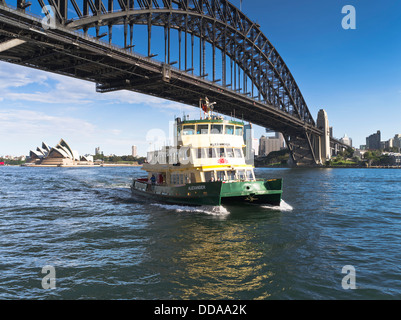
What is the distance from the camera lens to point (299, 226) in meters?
16.5

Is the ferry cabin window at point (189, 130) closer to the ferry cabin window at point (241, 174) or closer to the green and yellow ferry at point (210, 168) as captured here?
the green and yellow ferry at point (210, 168)

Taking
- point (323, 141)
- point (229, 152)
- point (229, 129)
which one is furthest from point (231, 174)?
point (323, 141)

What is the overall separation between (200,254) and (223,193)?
8.61 meters

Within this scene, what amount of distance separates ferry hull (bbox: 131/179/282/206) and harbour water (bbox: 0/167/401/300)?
3.86ft

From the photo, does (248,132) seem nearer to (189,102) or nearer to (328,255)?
(328,255)

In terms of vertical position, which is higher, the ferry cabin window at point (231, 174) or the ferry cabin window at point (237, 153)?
the ferry cabin window at point (237, 153)

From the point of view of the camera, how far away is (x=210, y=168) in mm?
21375

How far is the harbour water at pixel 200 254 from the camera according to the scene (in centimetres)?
833

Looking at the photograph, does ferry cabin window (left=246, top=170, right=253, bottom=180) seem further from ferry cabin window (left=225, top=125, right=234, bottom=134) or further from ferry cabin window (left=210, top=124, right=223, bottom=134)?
ferry cabin window (left=210, top=124, right=223, bottom=134)

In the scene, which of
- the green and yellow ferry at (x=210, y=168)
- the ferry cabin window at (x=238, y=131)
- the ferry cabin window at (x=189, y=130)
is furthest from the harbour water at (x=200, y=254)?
the ferry cabin window at (x=238, y=131)

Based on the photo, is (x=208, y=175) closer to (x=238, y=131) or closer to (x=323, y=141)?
(x=238, y=131)

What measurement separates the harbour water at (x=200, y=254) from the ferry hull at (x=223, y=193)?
1177 millimetres

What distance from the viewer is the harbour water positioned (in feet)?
27.3

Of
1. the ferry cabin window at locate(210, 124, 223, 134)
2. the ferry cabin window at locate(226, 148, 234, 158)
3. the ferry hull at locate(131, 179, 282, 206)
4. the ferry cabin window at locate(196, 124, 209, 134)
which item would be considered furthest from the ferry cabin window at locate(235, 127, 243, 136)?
the ferry hull at locate(131, 179, 282, 206)
